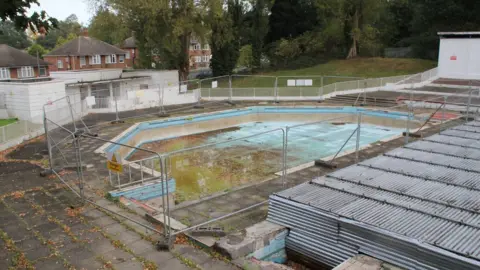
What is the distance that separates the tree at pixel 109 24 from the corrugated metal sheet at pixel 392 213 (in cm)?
2979

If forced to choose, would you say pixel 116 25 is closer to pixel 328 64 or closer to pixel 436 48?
pixel 328 64

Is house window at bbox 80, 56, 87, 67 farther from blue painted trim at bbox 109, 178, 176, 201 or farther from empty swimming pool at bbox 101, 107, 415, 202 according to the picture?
blue painted trim at bbox 109, 178, 176, 201

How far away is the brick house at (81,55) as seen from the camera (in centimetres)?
4700

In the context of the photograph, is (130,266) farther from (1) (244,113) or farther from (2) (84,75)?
(2) (84,75)

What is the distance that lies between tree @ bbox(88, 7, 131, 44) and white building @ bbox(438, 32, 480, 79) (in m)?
28.9

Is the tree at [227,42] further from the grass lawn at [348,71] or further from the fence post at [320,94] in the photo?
the fence post at [320,94]

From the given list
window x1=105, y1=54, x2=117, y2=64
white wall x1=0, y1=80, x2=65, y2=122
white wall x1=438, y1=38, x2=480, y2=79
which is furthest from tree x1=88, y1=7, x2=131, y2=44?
white wall x1=438, y1=38, x2=480, y2=79

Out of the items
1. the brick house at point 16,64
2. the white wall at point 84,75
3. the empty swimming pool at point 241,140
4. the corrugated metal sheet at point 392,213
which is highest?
Result: the brick house at point 16,64

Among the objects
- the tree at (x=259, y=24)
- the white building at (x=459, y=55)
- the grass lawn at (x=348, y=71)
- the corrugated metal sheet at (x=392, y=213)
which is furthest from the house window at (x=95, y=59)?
the corrugated metal sheet at (x=392, y=213)

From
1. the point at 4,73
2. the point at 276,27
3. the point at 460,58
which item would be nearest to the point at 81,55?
the point at 4,73

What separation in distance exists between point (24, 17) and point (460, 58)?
39891 mm

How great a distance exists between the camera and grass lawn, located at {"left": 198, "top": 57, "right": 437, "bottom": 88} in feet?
141

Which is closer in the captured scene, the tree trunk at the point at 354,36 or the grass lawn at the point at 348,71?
the grass lawn at the point at 348,71

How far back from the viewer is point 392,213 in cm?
756
